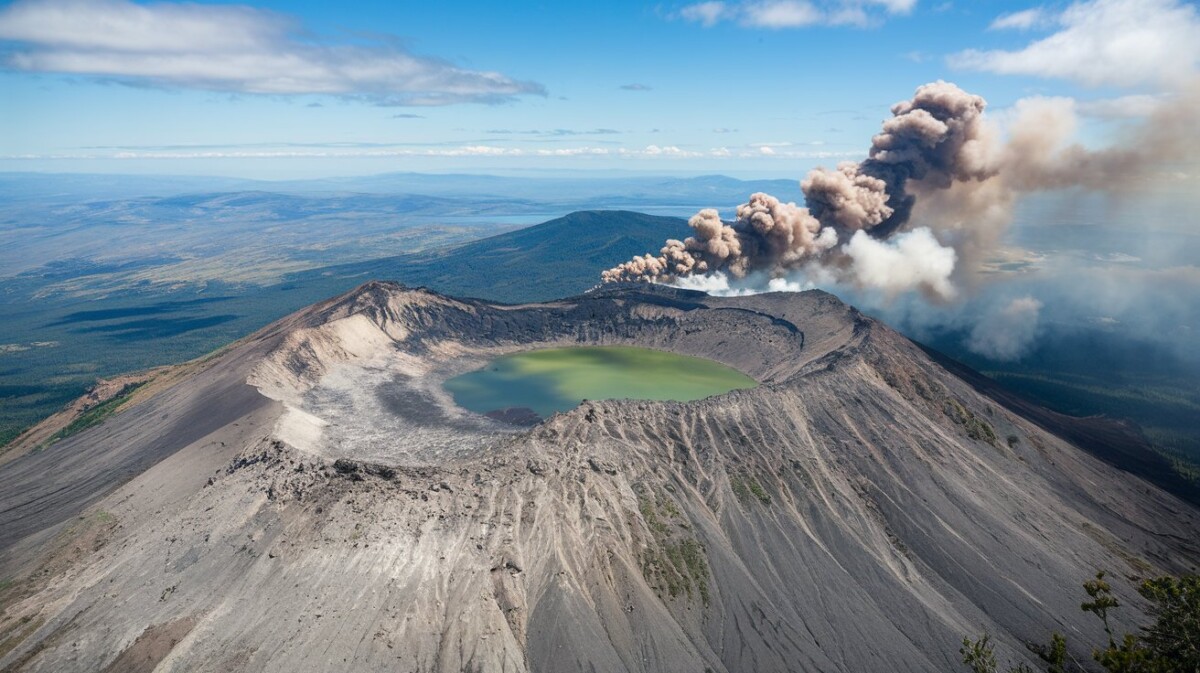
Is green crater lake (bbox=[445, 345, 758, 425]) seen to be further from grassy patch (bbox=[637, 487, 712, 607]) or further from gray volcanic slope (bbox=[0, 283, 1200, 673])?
grassy patch (bbox=[637, 487, 712, 607])

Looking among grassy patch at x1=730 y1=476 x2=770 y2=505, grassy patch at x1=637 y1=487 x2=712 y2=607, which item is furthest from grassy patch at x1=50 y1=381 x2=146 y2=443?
grassy patch at x1=730 y1=476 x2=770 y2=505

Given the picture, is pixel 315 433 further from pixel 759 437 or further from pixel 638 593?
pixel 759 437

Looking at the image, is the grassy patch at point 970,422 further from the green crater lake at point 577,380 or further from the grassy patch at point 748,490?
the green crater lake at point 577,380

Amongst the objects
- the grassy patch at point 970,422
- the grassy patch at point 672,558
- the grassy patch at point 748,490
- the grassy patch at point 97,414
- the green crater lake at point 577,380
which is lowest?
the grassy patch at point 97,414

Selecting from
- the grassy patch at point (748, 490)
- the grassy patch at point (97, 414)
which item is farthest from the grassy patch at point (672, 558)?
the grassy patch at point (97, 414)

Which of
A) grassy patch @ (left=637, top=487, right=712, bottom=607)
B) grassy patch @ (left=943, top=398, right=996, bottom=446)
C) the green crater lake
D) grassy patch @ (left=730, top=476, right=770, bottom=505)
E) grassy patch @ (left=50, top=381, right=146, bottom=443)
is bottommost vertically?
grassy patch @ (left=50, top=381, right=146, bottom=443)

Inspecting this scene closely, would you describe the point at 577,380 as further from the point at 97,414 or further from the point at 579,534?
the point at 97,414

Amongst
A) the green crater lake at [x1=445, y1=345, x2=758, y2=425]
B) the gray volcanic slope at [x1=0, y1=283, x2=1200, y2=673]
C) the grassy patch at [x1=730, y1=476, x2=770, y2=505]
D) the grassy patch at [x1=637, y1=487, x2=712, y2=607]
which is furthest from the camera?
the green crater lake at [x1=445, y1=345, x2=758, y2=425]

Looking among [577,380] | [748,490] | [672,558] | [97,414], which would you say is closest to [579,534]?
[672,558]
